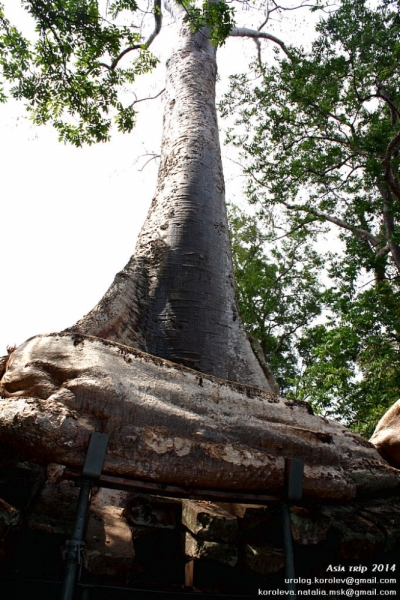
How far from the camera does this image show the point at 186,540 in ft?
4.88

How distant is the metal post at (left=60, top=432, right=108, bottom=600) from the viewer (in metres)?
0.99

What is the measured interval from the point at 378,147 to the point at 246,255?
5.75 metres

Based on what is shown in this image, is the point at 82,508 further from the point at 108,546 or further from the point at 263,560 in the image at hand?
the point at 263,560

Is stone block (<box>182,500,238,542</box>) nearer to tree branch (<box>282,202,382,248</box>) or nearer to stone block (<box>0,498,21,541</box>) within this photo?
stone block (<box>0,498,21,541</box>)

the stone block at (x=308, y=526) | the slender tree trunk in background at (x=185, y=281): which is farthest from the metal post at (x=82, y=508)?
the slender tree trunk in background at (x=185, y=281)

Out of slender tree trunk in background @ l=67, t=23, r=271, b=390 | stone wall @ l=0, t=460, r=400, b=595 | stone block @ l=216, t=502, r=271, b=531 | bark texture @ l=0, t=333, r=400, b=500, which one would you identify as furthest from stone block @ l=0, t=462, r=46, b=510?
slender tree trunk in background @ l=67, t=23, r=271, b=390

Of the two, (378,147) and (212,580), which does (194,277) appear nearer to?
(212,580)

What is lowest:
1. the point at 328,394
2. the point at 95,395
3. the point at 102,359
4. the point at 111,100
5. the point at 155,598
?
the point at 155,598

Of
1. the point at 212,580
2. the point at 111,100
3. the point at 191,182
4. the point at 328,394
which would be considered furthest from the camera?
the point at 328,394

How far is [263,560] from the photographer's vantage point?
1427 mm

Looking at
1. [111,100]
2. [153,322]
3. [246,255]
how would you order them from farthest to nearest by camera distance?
1. [246,255]
2. [111,100]
3. [153,322]

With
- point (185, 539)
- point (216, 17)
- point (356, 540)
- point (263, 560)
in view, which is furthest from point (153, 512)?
point (216, 17)

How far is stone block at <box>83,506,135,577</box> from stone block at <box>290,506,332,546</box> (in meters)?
0.54

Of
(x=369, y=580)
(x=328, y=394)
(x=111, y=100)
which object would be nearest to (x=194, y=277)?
(x=369, y=580)
